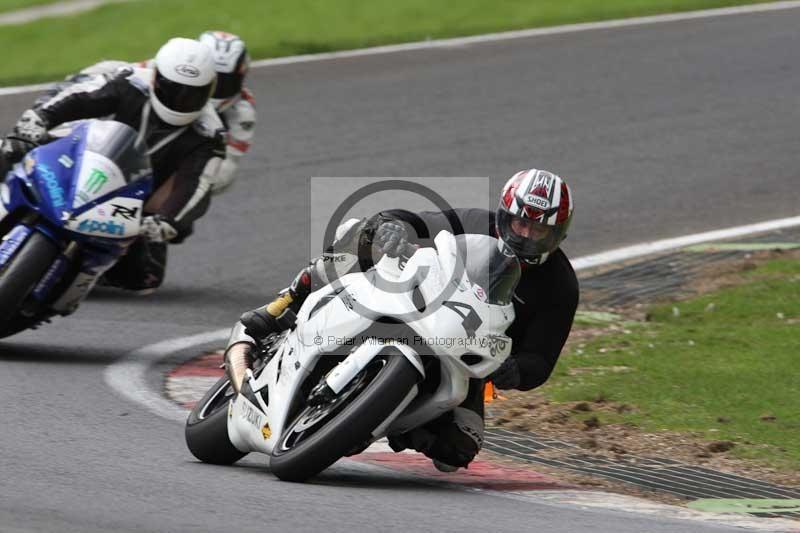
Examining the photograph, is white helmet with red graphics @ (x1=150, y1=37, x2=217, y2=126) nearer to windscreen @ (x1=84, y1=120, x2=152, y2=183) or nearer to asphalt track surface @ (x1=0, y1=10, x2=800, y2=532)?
windscreen @ (x1=84, y1=120, x2=152, y2=183)

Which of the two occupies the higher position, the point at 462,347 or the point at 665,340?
the point at 665,340

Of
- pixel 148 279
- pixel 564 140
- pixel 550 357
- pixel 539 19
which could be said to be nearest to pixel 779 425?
pixel 550 357

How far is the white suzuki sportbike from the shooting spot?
5.69 m

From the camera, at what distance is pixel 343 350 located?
5.89 meters

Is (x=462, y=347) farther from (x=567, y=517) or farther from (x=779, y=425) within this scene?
(x=779, y=425)

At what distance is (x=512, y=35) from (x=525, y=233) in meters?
13.2

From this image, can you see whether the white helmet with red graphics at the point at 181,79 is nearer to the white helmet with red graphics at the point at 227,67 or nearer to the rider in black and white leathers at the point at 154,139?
the rider in black and white leathers at the point at 154,139

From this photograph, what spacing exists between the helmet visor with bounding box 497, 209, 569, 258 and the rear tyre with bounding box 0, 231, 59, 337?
3.01 meters

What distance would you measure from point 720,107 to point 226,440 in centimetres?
1114

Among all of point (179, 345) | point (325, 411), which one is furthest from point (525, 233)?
point (179, 345)

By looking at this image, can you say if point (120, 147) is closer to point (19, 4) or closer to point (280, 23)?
point (280, 23)

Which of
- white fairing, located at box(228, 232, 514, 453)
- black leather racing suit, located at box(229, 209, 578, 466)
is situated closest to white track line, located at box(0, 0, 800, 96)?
black leather racing suit, located at box(229, 209, 578, 466)

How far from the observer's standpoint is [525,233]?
247 inches

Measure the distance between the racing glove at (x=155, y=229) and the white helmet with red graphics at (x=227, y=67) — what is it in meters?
2.80
